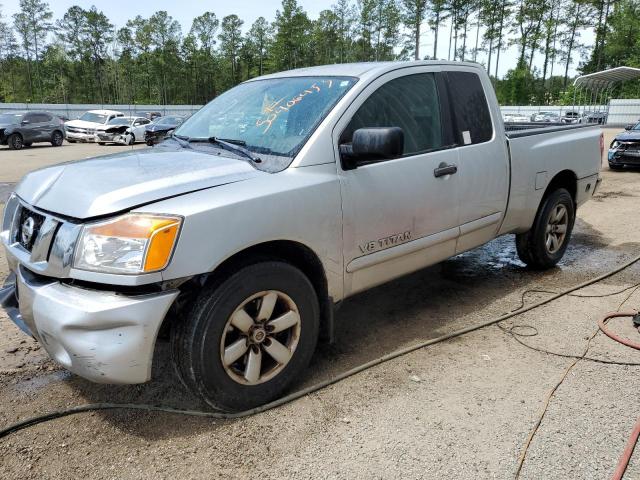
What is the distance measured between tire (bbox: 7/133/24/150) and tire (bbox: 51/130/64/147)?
1.48m

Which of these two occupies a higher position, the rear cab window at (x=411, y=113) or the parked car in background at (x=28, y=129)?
the rear cab window at (x=411, y=113)

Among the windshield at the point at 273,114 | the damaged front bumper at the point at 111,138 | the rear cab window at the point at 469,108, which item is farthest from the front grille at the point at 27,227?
the damaged front bumper at the point at 111,138

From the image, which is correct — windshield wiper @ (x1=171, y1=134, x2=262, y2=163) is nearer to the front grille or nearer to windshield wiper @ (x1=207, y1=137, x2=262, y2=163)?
windshield wiper @ (x1=207, y1=137, x2=262, y2=163)

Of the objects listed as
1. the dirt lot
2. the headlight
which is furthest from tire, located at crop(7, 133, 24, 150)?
the headlight

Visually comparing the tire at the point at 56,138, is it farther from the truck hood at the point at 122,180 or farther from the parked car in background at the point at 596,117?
the parked car in background at the point at 596,117

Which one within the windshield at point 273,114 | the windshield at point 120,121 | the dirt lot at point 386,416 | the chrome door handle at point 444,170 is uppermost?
the windshield at point 273,114

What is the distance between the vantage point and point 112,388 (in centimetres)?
301

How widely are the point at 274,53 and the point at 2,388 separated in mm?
77368

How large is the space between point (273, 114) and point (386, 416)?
74.9 inches

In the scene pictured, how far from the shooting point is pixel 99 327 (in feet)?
7.29

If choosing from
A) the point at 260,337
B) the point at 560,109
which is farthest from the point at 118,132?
the point at 560,109

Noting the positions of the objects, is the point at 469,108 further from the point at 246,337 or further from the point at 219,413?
the point at 219,413

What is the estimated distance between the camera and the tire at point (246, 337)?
2.44 meters

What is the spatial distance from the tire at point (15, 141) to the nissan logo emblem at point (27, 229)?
21421mm
